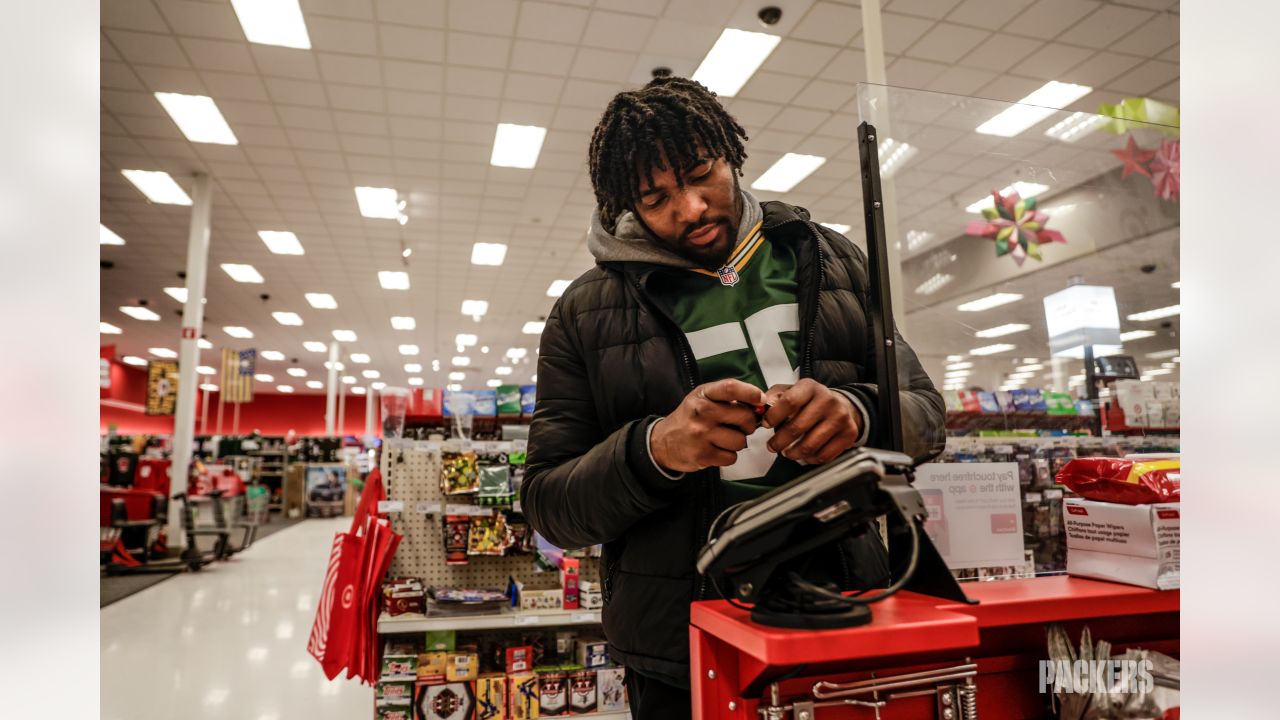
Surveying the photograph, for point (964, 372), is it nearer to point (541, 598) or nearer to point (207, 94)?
point (541, 598)

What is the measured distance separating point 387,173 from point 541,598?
5643 mm

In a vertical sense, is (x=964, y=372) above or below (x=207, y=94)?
below

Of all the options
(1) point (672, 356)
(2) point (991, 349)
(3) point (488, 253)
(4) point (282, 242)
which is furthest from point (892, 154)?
(4) point (282, 242)

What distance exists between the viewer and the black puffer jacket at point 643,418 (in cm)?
94

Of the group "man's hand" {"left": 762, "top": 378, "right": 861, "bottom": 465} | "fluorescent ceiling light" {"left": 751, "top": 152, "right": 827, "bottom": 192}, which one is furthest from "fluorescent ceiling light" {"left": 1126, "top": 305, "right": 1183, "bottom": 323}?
"fluorescent ceiling light" {"left": 751, "top": 152, "right": 827, "bottom": 192}

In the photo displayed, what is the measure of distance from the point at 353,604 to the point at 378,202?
247 inches

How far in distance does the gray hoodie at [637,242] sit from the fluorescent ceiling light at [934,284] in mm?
1006

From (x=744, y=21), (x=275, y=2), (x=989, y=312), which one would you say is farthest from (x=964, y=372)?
(x=275, y=2)

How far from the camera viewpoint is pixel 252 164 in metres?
7.28

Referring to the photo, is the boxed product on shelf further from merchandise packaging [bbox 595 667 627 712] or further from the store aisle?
the store aisle

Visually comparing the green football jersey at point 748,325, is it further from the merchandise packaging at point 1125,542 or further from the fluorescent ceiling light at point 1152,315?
the fluorescent ceiling light at point 1152,315

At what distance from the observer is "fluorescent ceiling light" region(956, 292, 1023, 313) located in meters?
1.87

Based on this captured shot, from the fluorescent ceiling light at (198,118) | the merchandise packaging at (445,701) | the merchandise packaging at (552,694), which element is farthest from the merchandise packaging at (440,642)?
the fluorescent ceiling light at (198,118)
